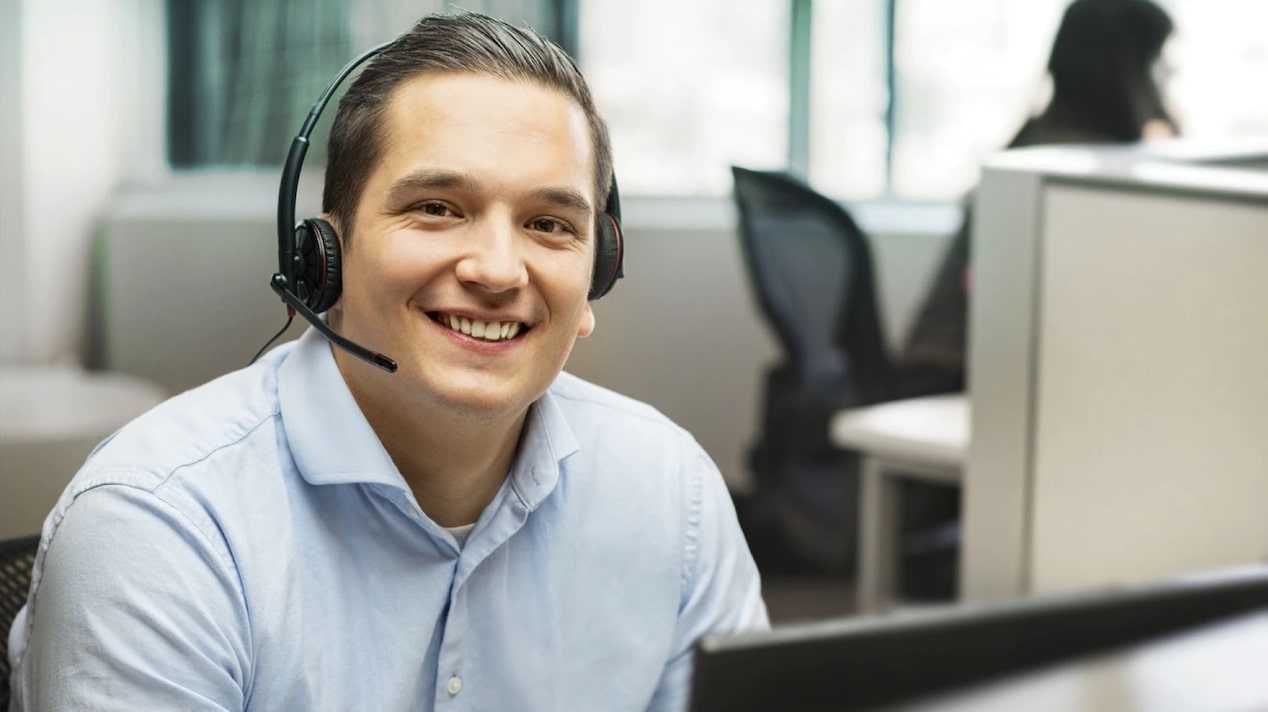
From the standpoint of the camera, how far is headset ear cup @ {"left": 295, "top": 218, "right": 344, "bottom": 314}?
2.58 ft

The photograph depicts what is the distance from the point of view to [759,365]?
3021mm

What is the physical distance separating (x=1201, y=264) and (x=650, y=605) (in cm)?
41

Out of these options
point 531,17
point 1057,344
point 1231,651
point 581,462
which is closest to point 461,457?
point 581,462

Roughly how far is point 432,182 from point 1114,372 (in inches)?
18.9

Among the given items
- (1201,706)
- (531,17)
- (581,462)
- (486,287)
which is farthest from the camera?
(531,17)

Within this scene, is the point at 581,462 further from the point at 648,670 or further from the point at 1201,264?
the point at 1201,264

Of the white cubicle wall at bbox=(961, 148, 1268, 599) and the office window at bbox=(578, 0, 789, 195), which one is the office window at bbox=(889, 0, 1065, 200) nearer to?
the office window at bbox=(578, 0, 789, 195)

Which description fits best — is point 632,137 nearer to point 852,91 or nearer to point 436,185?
point 852,91

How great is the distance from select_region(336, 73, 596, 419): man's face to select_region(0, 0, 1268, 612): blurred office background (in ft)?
4.92

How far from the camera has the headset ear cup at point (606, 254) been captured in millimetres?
866

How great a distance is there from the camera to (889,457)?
169 centimetres

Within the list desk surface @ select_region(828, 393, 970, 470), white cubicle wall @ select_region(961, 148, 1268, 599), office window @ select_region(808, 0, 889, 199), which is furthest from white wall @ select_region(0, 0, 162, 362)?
white cubicle wall @ select_region(961, 148, 1268, 599)

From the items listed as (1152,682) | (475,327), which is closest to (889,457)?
(475,327)

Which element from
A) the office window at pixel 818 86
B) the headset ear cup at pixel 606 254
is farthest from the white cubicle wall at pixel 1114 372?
the office window at pixel 818 86
